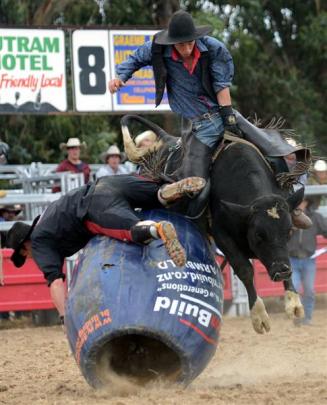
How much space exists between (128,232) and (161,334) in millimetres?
784

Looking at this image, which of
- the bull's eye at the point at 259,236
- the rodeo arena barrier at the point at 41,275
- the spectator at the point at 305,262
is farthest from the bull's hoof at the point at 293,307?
the spectator at the point at 305,262

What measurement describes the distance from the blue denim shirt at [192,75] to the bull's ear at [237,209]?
81 cm

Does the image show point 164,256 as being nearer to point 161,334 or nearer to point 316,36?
point 161,334

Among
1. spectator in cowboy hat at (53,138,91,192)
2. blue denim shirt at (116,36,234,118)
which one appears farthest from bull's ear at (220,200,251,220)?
spectator in cowboy hat at (53,138,91,192)

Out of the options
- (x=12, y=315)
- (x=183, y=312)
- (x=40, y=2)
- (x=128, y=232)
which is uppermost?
(x=40, y=2)

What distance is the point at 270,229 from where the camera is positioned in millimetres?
7035

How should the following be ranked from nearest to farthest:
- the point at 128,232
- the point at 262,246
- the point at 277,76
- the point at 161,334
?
the point at 161,334
the point at 128,232
the point at 262,246
the point at 277,76

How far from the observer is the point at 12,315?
492 inches

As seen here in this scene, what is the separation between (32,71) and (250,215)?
684 centimetres

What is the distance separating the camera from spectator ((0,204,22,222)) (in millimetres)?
12455

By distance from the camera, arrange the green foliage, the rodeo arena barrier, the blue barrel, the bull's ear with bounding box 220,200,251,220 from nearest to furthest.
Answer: the blue barrel, the bull's ear with bounding box 220,200,251,220, the rodeo arena barrier, the green foliage

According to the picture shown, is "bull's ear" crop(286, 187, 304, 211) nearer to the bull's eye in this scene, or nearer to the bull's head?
the bull's head

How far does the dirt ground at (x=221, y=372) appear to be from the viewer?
6.34 m

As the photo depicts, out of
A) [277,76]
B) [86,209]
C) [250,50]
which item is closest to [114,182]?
[86,209]
